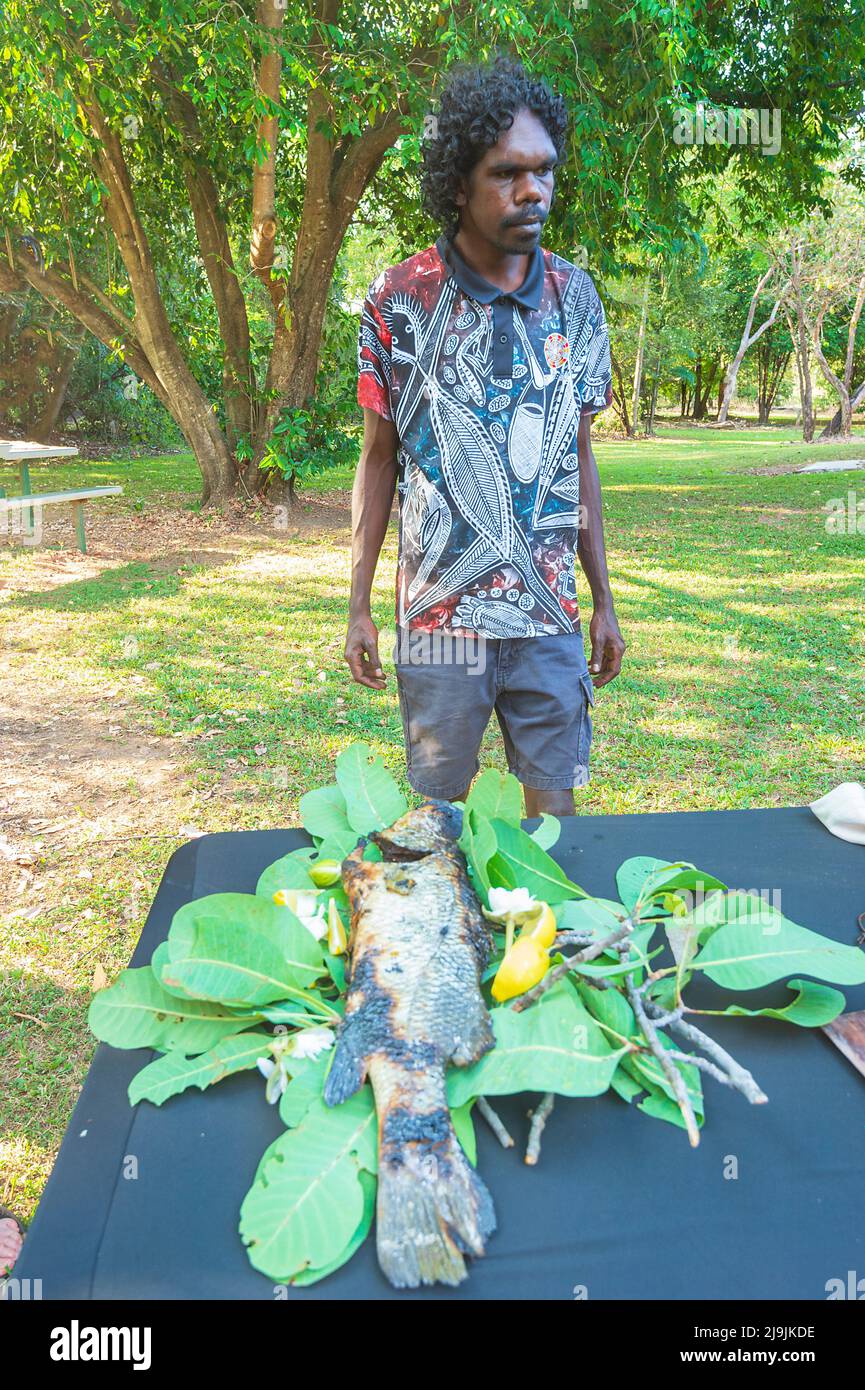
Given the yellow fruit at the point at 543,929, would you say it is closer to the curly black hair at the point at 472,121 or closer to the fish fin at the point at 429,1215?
the fish fin at the point at 429,1215

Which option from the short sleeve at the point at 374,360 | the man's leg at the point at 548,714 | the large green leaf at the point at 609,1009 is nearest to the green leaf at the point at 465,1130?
the large green leaf at the point at 609,1009

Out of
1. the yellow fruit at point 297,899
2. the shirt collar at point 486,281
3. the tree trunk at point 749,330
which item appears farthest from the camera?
the tree trunk at point 749,330

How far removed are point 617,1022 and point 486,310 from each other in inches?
55.4

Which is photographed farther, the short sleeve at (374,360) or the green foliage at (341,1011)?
the short sleeve at (374,360)

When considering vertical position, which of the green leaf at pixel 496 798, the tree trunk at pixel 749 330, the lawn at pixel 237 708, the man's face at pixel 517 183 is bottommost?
the lawn at pixel 237 708

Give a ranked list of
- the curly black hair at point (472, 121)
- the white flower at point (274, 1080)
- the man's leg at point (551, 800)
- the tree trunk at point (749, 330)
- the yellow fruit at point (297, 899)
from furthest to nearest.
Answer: the tree trunk at point (749, 330) < the man's leg at point (551, 800) < the curly black hair at point (472, 121) < the yellow fruit at point (297, 899) < the white flower at point (274, 1080)

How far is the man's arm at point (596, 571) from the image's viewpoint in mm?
2234

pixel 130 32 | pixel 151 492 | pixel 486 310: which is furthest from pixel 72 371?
pixel 486 310

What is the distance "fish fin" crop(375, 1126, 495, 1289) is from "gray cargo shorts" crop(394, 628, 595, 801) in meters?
1.17

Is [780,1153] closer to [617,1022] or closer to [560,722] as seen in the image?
[617,1022]

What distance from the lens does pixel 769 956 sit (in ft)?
4.30

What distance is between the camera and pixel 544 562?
6.81ft

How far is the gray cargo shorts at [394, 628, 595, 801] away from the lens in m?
2.11

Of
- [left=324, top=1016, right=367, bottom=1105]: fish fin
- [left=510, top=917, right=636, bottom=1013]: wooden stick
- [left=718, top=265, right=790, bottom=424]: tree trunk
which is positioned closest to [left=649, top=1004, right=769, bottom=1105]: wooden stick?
[left=510, top=917, right=636, bottom=1013]: wooden stick
